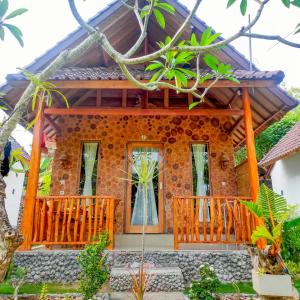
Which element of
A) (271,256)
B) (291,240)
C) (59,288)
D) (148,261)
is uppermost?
(291,240)

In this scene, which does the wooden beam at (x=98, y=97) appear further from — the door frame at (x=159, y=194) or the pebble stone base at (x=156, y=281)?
the pebble stone base at (x=156, y=281)

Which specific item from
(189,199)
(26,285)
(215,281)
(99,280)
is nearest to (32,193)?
(26,285)

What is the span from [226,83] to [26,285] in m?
4.77

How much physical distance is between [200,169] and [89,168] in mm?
2852

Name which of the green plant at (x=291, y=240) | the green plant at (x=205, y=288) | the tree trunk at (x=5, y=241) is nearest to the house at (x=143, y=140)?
the green plant at (x=291, y=240)

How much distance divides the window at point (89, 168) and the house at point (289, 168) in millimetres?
5078

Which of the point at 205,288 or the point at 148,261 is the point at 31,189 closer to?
the point at 148,261

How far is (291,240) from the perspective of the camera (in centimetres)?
377

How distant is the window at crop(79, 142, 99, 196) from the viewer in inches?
261

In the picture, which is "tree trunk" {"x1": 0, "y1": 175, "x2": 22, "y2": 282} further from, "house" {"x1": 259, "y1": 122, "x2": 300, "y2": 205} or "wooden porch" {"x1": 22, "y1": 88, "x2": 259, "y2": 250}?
"house" {"x1": 259, "y1": 122, "x2": 300, "y2": 205}

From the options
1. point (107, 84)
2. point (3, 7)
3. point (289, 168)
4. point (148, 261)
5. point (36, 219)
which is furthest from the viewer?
point (289, 168)

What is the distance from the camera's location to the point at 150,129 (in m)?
6.98

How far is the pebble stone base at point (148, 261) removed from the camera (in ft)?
13.9

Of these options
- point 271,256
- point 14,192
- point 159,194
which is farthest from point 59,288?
point 14,192
